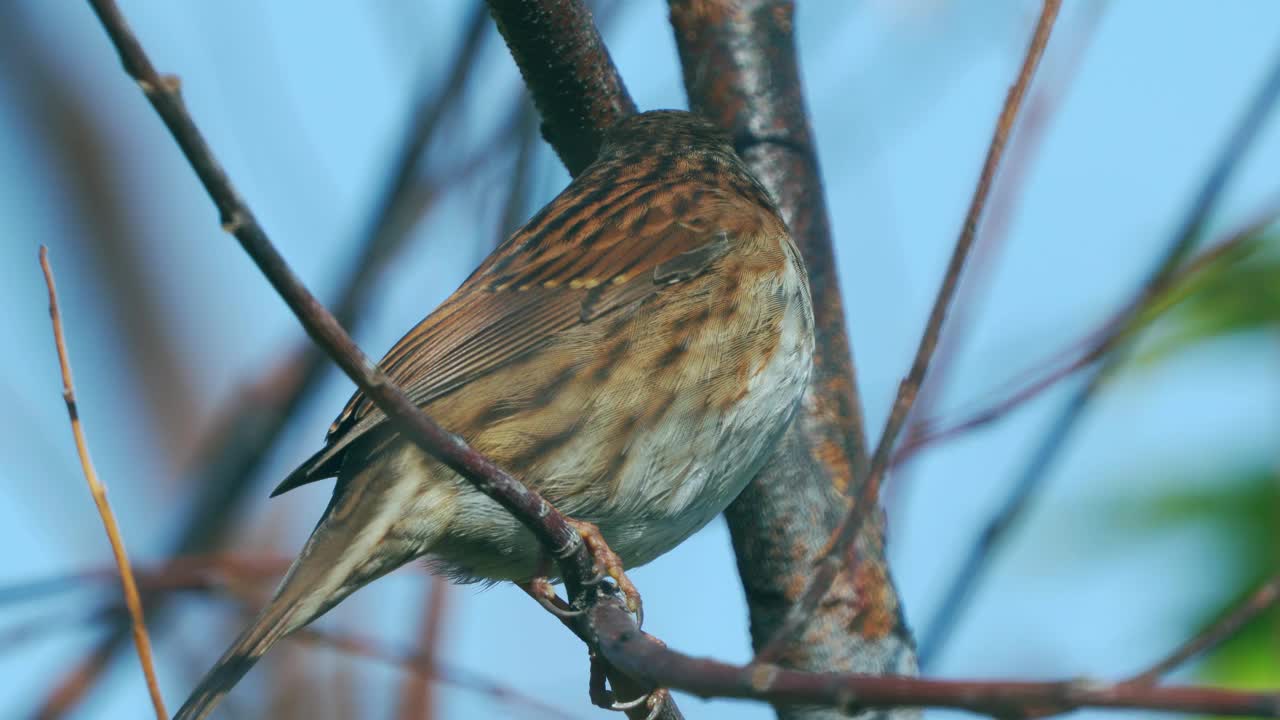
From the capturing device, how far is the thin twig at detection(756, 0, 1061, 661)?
2004 mm

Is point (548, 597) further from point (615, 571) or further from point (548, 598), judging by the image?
point (615, 571)

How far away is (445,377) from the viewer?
144 inches

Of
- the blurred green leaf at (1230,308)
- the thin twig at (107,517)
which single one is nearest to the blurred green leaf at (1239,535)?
the blurred green leaf at (1230,308)

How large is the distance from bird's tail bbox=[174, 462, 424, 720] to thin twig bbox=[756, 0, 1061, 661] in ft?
5.13

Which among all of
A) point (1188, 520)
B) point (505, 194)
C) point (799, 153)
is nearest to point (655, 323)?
point (505, 194)

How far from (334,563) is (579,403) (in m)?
0.79

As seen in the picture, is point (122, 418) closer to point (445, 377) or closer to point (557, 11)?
point (445, 377)

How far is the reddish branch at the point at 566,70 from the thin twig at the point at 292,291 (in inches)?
67.8

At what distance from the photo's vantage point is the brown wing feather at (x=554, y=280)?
3.68m

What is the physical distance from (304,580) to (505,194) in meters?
1.21

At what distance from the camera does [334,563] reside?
334 centimetres

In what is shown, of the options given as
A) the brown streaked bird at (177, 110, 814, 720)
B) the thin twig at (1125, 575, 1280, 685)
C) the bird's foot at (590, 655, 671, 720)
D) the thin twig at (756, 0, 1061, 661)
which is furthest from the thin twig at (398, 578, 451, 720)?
the thin twig at (1125, 575, 1280, 685)

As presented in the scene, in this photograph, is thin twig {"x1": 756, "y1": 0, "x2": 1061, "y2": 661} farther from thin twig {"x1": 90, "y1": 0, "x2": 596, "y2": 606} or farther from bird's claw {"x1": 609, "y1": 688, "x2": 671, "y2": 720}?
bird's claw {"x1": 609, "y1": 688, "x2": 671, "y2": 720}

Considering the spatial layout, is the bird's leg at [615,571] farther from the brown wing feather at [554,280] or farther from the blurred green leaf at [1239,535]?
the blurred green leaf at [1239,535]
